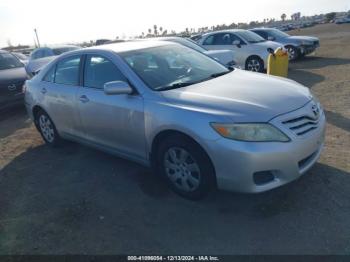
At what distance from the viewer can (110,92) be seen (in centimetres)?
377

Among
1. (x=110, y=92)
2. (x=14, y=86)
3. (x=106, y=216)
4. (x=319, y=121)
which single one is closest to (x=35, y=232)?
(x=106, y=216)

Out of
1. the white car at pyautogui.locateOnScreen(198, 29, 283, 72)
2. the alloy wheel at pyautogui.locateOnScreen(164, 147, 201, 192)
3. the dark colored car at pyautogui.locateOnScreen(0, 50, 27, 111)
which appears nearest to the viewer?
the alloy wheel at pyautogui.locateOnScreen(164, 147, 201, 192)

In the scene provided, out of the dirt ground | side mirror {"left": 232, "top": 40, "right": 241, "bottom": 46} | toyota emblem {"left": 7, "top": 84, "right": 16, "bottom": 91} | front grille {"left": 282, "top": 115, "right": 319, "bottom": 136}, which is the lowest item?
the dirt ground

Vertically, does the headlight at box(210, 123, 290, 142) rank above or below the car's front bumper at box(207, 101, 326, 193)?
above

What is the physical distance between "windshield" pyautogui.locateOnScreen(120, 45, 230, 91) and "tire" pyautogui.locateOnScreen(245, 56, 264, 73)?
7.17 m

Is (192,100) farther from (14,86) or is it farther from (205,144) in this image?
(14,86)

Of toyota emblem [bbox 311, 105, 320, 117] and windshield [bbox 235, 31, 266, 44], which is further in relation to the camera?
windshield [bbox 235, 31, 266, 44]

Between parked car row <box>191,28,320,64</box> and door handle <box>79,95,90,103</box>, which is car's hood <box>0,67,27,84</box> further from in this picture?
parked car row <box>191,28,320,64</box>

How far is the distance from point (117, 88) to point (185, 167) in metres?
1.15

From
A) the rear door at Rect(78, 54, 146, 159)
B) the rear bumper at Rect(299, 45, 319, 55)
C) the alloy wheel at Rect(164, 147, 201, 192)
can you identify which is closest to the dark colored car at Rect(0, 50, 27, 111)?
the rear door at Rect(78, 54, 146, 159)

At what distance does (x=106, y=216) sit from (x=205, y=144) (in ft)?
4.40

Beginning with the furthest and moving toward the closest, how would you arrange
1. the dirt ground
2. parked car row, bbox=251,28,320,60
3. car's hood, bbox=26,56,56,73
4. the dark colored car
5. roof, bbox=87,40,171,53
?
parked car row, bbox=251,28,320,60 < car's hood, bbox=26,56,56,73 < the dark colored car < roof, bbox=87,40,171,53 < the dirt ground

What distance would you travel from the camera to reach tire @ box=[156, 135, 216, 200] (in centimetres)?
340

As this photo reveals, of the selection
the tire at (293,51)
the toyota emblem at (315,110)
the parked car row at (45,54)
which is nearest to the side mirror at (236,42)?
the tire at (293,51)
